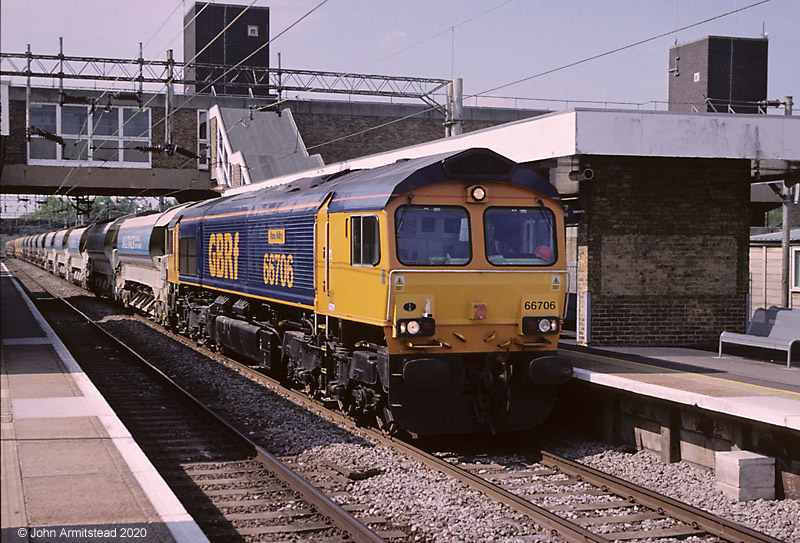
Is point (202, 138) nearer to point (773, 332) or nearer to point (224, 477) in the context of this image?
point (773, 332)

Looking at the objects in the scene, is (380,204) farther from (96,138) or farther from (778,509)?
(96,138)

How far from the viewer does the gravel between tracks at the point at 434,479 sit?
24.0 ft

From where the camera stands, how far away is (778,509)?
25.7 ft

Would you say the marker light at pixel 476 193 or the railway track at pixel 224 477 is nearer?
the railway track at pixel 224 477

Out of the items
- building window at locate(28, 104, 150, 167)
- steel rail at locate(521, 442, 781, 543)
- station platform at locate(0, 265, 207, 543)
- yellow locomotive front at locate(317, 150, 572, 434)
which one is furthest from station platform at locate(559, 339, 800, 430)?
building window at locate(28, 104, 150, 167)

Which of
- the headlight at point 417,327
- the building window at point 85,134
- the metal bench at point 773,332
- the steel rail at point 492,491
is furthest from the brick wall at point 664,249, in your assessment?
the building window at point 85,134

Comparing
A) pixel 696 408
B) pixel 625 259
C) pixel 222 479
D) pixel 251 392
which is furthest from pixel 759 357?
pixel 222 479

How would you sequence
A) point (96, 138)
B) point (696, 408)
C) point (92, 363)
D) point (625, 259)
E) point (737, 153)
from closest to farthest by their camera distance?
point (696, 408)
point (737, 153)
point (625, 259)
point (92, 363)
point (96, 138)

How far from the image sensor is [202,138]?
1757 inches

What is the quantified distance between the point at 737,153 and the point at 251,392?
→ 854cm

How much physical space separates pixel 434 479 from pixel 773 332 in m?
7.25

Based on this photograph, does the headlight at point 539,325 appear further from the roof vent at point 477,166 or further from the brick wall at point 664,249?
the brick wall at point 664,249

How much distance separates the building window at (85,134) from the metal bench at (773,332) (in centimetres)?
3382

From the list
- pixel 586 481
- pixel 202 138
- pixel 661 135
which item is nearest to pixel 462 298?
pixel 586 481
